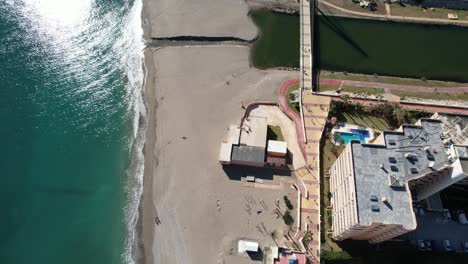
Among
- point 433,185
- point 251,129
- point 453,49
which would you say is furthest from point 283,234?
point 453,49

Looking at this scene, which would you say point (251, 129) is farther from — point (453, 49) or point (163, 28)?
point (453, 49)

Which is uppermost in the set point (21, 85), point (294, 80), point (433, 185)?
point (294, 80)

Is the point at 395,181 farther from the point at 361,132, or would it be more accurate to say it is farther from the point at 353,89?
the point at 353,89

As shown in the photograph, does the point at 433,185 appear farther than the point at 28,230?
No

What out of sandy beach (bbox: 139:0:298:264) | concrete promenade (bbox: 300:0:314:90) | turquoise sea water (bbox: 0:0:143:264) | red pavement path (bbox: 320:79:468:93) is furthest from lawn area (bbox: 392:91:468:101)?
turquoise sea water (bbox: 0:0:143:264)

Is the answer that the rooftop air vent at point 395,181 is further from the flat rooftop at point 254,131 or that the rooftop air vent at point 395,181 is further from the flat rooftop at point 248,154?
the flat rooftop at point 254,131

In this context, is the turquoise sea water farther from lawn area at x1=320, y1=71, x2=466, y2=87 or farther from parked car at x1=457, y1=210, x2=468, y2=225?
parked car at x1=457, y1=210, x2=468, y2=225
